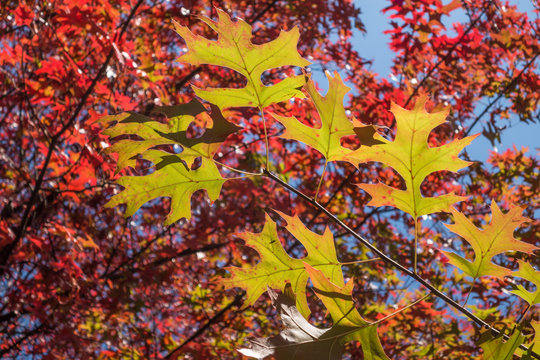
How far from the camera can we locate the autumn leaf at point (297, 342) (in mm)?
958

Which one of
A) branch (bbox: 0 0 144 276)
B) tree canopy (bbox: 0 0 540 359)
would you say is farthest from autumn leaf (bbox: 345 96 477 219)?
branch (bbox: 0 0 144 276)

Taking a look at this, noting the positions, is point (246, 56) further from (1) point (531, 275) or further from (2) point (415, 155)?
(1) point (531, 275)

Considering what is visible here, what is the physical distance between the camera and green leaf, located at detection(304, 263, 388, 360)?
1.03 m

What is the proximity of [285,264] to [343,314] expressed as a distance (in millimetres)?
253

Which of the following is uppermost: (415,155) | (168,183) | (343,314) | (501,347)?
(168,183)

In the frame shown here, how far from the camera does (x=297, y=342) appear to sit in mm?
986

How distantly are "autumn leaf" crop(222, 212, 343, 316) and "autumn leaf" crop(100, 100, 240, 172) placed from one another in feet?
0.86

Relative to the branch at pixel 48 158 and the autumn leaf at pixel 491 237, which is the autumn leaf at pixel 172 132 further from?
the branch at pixel 48 158

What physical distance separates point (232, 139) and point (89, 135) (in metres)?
1.59

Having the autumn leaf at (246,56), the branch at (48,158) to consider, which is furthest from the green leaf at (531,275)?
the branch at (48,158)

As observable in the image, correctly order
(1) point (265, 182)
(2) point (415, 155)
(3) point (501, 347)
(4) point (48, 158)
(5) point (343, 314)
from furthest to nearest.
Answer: (1) point (265, 182), (4) point (48, 158), (2) point (415, 155), (5) point (343, 314), (3) point (501, 347)

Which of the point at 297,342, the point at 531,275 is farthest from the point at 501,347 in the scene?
the point at 297,342

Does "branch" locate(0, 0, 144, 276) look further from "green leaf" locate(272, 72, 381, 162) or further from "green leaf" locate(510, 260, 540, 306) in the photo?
"green leaf" locate(510, 260, 540, 306)

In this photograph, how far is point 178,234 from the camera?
553 cm
